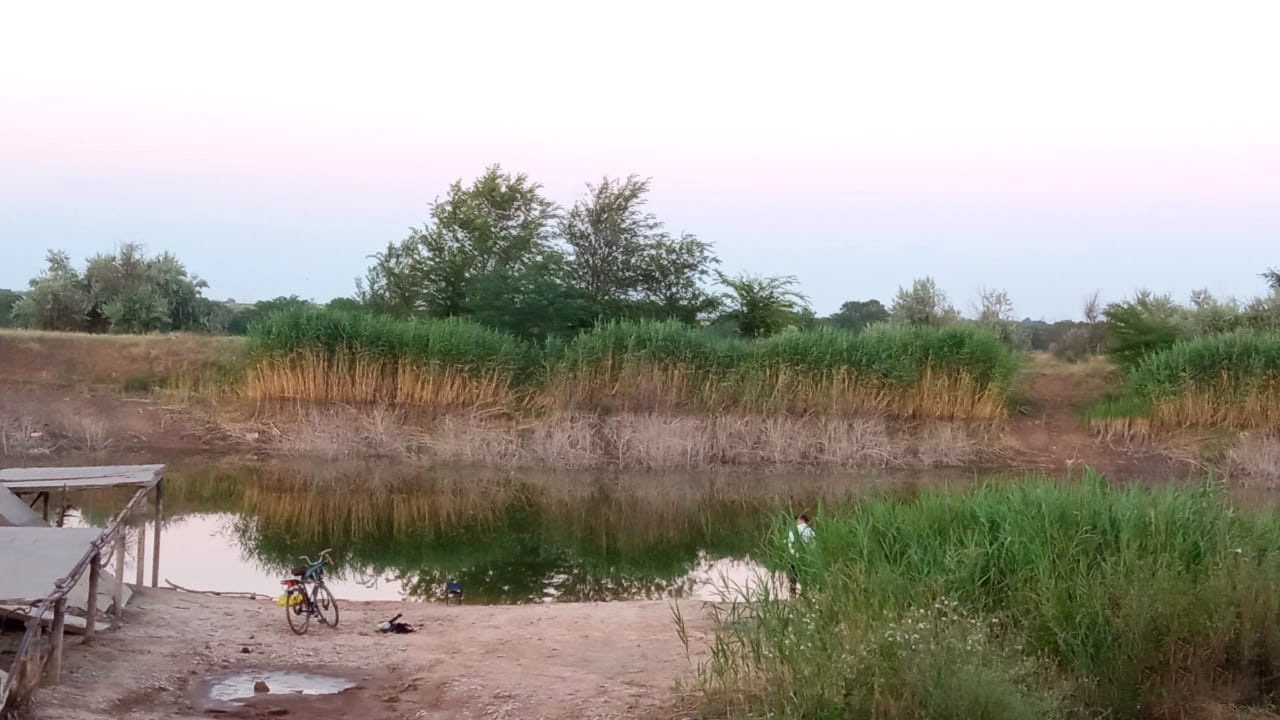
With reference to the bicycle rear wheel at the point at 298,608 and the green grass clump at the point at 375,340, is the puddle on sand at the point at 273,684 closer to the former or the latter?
the bicycle rear wheel at the point at 298,608

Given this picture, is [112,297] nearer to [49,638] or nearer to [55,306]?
[55,306]

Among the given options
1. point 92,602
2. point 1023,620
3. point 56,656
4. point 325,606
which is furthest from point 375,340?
point 1023,620

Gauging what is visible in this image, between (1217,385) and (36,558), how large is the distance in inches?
856

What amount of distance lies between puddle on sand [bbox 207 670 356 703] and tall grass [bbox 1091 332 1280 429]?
19.6 meters

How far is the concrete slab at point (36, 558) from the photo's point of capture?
657 cm

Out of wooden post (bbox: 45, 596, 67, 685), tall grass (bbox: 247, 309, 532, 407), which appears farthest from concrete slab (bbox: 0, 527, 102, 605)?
tall grass (bbox: 247, 309, 532, 407)

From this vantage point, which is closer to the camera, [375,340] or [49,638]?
[49,638]

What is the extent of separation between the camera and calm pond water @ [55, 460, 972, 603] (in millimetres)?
12289

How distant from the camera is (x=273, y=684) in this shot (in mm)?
7715

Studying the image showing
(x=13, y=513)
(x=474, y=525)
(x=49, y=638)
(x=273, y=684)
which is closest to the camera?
(x=49, y=638)

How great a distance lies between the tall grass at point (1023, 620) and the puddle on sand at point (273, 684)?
2793 millimetres

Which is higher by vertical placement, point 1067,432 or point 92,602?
point 1067,432

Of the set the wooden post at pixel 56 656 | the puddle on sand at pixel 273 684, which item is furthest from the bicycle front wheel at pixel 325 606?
the wooden post at pixel 56 656

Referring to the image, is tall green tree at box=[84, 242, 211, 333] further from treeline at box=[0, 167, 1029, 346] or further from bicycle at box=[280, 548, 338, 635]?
bicycle at box=[280, 548, 338, 635]
